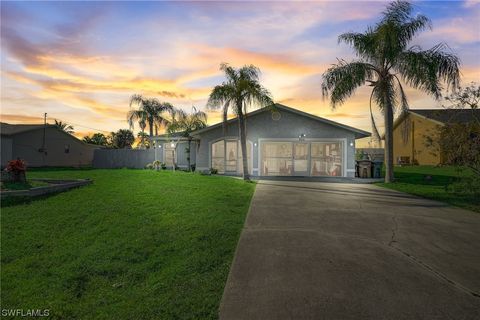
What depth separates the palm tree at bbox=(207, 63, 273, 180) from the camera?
1562 centimetres

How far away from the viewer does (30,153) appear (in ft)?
93.4

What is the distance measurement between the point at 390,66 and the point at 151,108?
26.9 meters

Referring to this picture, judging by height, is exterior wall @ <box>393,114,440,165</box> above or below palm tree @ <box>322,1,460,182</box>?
below

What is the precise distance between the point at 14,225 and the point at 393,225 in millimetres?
9018

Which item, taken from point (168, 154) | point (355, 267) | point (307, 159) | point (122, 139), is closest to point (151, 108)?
point (168, 154)

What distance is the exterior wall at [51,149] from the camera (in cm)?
2780

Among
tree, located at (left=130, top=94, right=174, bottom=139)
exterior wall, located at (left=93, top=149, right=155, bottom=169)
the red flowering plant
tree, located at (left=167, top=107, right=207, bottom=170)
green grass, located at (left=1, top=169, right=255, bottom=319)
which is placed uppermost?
tree, located at (left=130, top=94, right=174, bottom=139)

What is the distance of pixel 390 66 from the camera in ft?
51.1

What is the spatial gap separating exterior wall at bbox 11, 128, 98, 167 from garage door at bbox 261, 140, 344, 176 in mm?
23873

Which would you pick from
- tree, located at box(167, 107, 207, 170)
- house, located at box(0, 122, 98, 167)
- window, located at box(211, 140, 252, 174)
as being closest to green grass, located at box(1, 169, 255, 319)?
window, located at box(211, 140, 252, 174)

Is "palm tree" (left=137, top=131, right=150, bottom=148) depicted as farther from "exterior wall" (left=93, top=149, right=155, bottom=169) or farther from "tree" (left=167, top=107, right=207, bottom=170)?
"tree" (left=167, top=107, right=207, bottom=170)

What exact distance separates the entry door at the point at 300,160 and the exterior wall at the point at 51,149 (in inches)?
1002

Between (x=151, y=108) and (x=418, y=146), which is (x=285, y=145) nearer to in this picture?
(x=418, y=146)

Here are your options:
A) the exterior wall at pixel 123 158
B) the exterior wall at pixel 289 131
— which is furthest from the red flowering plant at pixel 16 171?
the exterior wall at pixel 123 158
